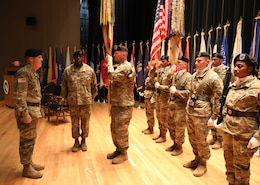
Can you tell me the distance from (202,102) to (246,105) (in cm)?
81

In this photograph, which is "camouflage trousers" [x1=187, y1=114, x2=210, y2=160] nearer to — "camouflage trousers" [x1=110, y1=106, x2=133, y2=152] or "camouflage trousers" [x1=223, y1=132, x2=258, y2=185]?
"camouflage trousers" [x1=223, y1=132, x2=258, y2=185]

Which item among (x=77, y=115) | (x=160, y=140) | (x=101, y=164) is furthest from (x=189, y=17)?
(x=101, y=164)

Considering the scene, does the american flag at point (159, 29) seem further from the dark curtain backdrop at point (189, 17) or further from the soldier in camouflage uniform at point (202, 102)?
the soldier in camouflage uniform at point (202, 102)

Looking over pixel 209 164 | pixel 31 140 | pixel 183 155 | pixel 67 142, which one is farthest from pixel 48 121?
pixel 209 164

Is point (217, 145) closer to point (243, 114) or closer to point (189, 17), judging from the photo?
point (243, 114)

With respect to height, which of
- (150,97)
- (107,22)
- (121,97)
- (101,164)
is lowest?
(101,164)

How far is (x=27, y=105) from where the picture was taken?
9.17 ft

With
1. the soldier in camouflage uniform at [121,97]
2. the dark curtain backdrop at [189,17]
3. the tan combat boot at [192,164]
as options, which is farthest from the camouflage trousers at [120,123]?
the dark curtain backdrop at [189,17]

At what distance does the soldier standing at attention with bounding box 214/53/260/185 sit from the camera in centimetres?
207

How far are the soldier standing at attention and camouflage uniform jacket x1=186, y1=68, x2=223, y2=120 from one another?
1.92 feet

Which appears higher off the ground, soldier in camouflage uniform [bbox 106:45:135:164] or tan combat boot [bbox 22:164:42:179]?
soldier in camouflage uniform [bbox 106:45:135:164]

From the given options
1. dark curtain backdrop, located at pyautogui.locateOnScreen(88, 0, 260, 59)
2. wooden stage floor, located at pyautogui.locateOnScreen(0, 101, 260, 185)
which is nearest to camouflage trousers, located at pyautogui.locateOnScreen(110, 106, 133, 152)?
wooden stage floor, located at pyautogui.locateOnScreen(0, 101, 260, 185)

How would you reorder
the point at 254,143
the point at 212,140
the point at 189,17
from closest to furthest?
the point at 254,143
the point at 212,140
the point at 189,17

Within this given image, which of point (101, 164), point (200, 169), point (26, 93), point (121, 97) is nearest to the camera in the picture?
point (26, 93)
